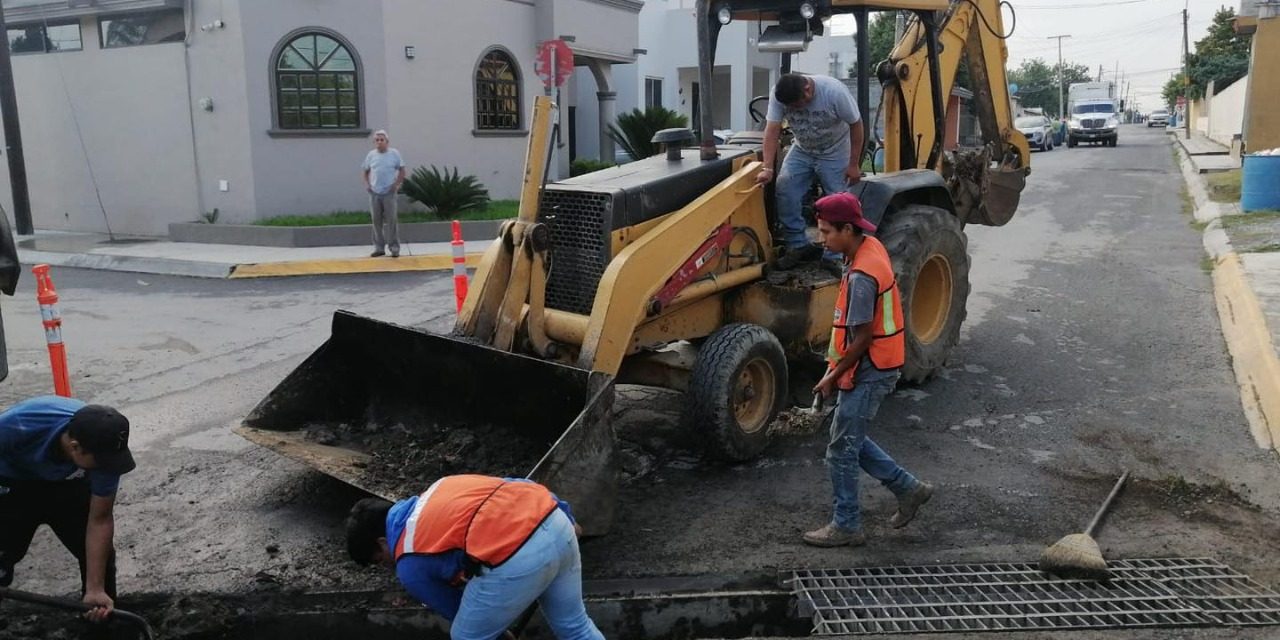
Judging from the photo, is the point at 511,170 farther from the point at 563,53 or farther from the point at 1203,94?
the point at 1203,94

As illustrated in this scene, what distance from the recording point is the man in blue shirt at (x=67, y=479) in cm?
356

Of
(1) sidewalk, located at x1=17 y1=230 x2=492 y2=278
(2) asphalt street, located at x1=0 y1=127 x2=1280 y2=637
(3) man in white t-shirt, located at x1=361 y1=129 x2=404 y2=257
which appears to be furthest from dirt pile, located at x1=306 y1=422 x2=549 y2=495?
(3) man in white t-shirt, located at x1=361 y1=129 x2=404 y2=257

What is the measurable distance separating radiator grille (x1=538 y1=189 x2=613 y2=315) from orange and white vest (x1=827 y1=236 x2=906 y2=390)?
1426mm

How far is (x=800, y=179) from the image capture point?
6.29 meters

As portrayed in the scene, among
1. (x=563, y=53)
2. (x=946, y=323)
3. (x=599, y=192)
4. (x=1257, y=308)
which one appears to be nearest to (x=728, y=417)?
(x=599, y=192)

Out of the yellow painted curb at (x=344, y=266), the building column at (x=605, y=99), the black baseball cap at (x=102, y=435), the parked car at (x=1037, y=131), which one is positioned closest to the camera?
the black baseball cap at (x=102, y=435)

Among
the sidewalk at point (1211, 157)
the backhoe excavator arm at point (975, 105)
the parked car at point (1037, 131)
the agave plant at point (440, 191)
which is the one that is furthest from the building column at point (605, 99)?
the parked car at point (1037, 131)

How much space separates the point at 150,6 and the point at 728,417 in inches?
566

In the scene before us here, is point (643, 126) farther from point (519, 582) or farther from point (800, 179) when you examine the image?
point (519, 582)

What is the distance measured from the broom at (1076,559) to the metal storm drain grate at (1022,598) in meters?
0.04

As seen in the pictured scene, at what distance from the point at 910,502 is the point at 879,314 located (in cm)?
98

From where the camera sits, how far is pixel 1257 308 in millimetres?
8469

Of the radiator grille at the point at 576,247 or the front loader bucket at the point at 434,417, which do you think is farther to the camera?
the radiator grille at the point at 576,247

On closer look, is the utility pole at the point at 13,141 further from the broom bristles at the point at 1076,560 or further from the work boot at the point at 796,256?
the broom bristles at the point at 1076,560
